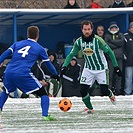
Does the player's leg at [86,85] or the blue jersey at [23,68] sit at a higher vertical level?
the blue jersey at [23,68]

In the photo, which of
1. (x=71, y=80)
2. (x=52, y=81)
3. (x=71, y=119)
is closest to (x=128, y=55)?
(x=71, y=80)

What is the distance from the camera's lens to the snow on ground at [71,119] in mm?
10477

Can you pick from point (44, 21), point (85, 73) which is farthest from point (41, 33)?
point (85, 73)

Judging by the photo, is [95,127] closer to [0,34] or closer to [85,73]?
[85,73]

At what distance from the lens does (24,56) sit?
11617 millimetres

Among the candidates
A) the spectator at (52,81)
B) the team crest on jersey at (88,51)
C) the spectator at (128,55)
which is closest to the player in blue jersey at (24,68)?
the team crest on jersey at (88,51)

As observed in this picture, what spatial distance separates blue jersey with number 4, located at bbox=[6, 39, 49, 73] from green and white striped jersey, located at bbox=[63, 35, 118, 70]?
5.04ft

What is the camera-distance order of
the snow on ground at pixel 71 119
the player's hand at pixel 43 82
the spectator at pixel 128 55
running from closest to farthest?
the snow on ground at pixel 71 119, the player's hand at pixel 43 82, the spectator at pixel 128 55

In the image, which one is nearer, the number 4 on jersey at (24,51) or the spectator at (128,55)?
the number 4 on jersey at (24,51)

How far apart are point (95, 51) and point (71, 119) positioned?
157cm

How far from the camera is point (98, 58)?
1316 centimetres

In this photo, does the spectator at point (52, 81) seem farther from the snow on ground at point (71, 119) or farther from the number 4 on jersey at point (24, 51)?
the number 4 on jersey at point (24, 51)

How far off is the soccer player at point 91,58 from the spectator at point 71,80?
5.10 m

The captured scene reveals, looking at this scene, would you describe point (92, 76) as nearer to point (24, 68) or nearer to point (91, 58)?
point (91, 58)
